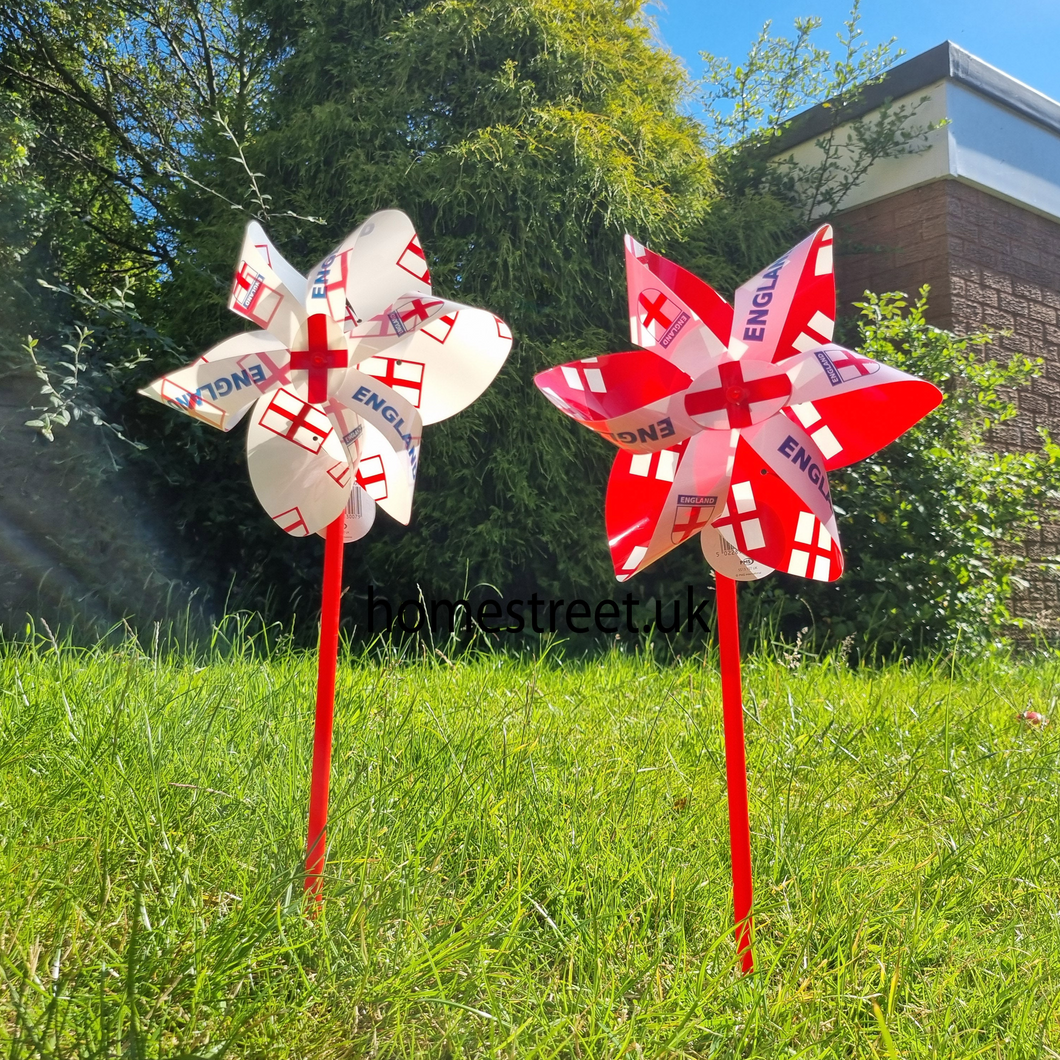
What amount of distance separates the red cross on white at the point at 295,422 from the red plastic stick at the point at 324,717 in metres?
0.13

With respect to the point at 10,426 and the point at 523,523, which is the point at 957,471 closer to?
the point at 523,523

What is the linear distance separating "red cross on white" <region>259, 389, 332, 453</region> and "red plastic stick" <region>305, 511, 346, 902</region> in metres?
0.13

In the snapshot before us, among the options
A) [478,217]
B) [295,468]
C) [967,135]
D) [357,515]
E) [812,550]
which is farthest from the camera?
[967,135]

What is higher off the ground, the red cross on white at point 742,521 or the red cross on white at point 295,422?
the red cross on white at point 295,422

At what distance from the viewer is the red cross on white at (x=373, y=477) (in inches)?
61.1

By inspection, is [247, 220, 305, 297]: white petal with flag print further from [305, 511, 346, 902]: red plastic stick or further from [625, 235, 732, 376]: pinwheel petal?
[625, 235, 732, 376]: pinwheel petal

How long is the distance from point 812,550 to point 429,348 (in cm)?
73

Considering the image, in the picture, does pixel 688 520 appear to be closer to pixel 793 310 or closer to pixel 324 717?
pixel 793 310

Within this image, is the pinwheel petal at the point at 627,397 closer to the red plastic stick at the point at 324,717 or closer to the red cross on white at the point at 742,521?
the red cross on white at the point at 742,521

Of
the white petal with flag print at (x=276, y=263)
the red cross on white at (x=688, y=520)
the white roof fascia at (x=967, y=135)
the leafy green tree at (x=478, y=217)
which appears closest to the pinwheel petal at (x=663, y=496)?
the red cross on white at (x=688, y=520)

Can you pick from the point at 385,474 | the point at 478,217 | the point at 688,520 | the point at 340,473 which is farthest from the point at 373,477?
the point at 478,217

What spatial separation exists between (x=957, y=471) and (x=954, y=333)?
60.5 inches

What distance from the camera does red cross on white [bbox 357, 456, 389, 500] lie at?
155 cm

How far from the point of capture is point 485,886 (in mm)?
1531
